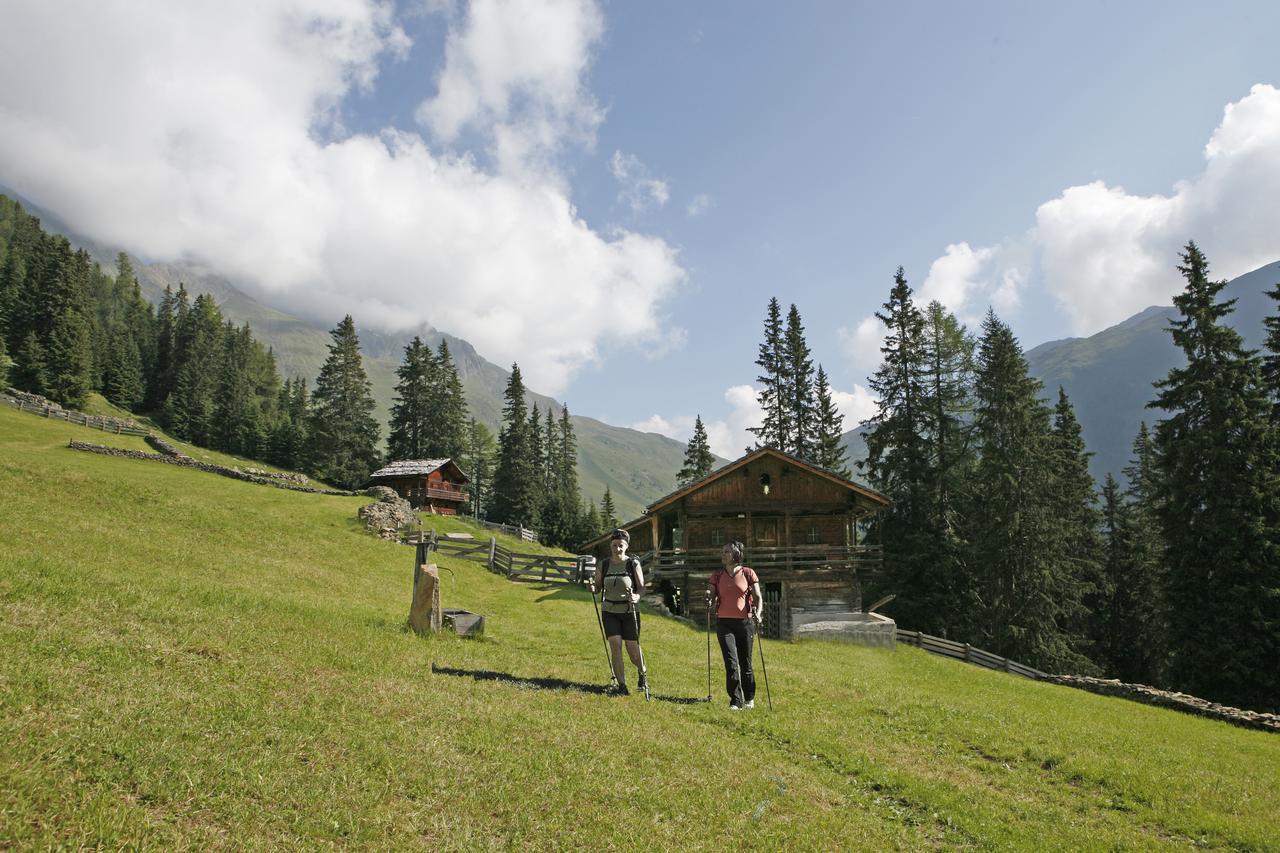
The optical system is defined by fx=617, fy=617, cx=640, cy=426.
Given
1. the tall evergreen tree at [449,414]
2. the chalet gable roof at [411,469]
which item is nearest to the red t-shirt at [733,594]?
the chalet gable roof at [411,469]

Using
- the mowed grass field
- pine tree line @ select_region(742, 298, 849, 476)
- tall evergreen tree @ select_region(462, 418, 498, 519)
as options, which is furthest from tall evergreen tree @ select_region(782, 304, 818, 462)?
tall evergreen tree @ select_region(462, 418, 498, 519)

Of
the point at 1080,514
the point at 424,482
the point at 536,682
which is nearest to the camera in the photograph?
the point at 536,682

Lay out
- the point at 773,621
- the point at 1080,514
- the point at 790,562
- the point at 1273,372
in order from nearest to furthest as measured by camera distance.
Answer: the point at 773,621
the point at 1273,372
the point at 790,562
the point at 1080,514

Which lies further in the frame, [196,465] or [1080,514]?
[196,465]

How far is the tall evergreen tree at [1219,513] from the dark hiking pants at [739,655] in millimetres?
25184

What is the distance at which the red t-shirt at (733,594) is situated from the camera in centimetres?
1032

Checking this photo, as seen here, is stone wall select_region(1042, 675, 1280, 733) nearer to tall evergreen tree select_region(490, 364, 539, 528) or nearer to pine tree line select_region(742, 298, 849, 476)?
pine tree line select_region(742, 298, 849, 476)

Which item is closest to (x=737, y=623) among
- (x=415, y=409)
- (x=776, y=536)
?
(x=776, y=536)

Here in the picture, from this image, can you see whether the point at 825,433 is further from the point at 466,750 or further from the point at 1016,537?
the point at 466,750

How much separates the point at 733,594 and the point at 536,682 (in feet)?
11.5

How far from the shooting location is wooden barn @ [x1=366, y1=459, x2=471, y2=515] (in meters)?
55.7

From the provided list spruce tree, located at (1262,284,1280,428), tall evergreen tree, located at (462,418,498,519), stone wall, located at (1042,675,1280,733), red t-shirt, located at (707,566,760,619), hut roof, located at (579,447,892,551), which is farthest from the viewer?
tall evergreen tree, located at (462,418,498,519)

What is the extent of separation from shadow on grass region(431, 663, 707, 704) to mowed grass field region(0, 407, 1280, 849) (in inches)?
6.7

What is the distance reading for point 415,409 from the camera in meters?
70.0
